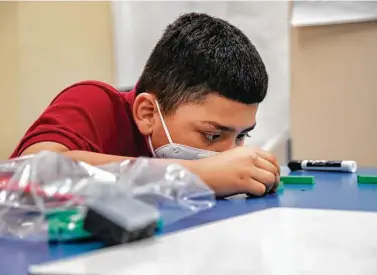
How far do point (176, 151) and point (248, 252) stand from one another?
44cm

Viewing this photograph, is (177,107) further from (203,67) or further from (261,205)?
(261,205)

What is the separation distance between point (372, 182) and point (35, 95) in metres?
0.88

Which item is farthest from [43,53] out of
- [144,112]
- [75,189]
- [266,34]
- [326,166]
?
[75,189]

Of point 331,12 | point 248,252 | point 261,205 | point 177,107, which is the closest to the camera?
point 248,252

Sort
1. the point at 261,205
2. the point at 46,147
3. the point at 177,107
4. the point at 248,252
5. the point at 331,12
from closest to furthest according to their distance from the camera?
1. the point at 248,252
2. the point at 261,205
3. the point at 46,147
4. the point at 177,107
5. the point at 331,12

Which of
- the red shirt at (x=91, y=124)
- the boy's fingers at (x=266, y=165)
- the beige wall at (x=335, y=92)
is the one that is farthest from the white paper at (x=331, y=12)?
the boy's fingers at (x=266, y=165)

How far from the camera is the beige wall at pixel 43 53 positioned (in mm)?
1307

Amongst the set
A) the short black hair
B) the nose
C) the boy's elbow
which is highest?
the short black hair

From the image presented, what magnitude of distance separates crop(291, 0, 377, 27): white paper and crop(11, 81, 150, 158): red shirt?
0.63m

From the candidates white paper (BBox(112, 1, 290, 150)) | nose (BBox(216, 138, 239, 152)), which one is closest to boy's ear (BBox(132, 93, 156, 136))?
nose (BBox(216, 138, 239, 152))

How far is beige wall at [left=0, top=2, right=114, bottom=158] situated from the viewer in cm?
131

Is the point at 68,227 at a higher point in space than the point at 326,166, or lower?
higher

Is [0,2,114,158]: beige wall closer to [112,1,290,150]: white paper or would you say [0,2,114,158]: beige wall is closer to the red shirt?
[112,1,290,150]: white paper

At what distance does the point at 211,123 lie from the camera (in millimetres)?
728
